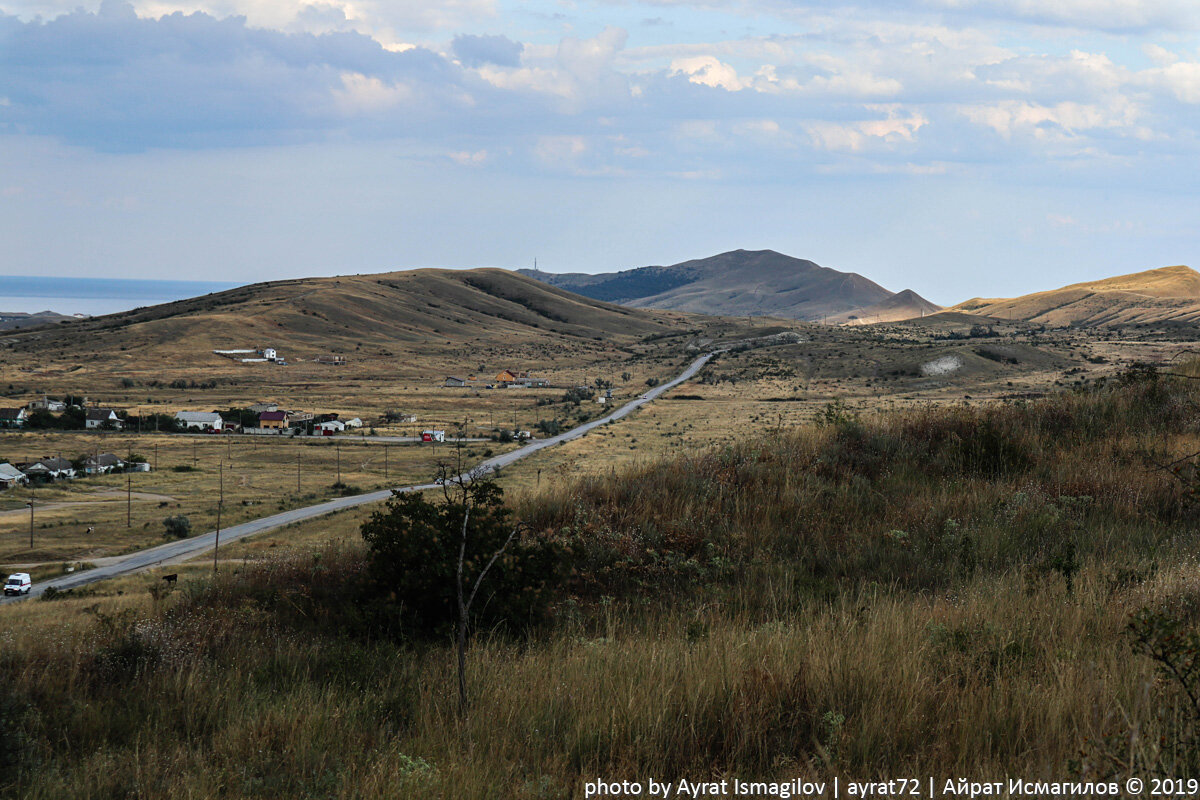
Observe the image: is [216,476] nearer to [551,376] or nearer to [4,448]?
[4,448]

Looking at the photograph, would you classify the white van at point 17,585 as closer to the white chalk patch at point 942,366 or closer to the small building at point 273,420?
the small building at point 273,420

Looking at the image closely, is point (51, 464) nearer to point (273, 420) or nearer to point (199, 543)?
point (273, 420)

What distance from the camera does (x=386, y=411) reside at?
317 ft

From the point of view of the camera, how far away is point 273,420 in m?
87.1

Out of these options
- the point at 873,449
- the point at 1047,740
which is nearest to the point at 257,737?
the point at 1047,740

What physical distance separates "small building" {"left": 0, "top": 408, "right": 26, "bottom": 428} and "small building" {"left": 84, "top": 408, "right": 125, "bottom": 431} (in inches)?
261

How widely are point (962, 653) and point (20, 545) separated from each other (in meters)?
51.7

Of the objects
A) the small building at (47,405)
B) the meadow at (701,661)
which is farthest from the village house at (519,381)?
the meadow at (701,661)

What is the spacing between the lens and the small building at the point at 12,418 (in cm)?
8588

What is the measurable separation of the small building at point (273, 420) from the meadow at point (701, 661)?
275 ft

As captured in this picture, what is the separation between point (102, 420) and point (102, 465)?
26.1 meters

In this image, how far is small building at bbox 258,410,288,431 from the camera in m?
86.2

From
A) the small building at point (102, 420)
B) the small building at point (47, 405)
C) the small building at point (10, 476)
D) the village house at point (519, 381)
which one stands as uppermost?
the village house at point (519, 381)

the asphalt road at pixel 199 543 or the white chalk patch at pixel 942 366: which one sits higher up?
the white chalk patch at pixel 942 366
